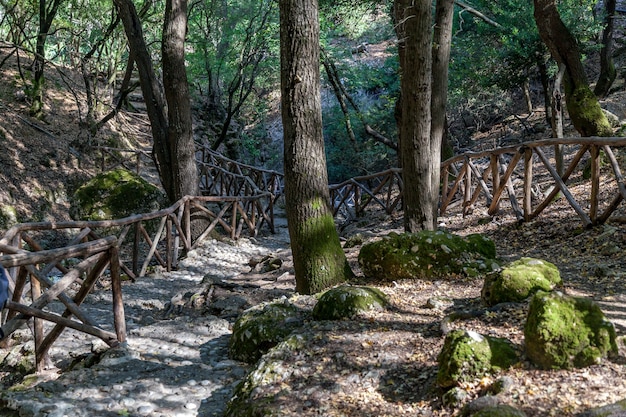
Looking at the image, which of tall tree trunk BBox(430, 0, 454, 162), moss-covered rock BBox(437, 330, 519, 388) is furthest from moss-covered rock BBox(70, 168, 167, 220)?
moss-covered rock BBox(437, 330, 519, 388)

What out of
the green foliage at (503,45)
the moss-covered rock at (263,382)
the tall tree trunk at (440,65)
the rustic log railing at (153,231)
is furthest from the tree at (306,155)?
the green foliage at (503,45)

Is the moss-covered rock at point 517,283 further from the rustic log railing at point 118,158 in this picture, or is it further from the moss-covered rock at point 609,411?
the rustic log railing at point 118,158

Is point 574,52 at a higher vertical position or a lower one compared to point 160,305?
higher

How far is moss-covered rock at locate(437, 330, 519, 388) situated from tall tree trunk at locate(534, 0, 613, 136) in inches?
293

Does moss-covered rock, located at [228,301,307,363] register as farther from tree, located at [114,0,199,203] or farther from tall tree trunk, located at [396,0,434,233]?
tree, located at [114,0,199,203]

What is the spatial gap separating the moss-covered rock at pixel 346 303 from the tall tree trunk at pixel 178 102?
20.1ft

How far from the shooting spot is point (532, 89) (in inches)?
805

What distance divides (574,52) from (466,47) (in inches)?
292

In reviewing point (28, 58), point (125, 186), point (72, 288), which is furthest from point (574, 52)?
point (28, 58)

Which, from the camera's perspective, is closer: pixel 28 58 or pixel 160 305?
pixel 160 305

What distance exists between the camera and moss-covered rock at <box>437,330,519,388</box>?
9.36ft

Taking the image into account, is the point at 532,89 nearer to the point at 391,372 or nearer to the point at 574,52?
the point at 574,52

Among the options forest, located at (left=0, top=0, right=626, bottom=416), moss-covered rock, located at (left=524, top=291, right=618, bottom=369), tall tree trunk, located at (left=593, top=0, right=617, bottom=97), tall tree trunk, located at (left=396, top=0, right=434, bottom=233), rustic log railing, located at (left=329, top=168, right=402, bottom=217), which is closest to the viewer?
moss-covered rock, located at (left=524, top=291, right=618, bottom=369)

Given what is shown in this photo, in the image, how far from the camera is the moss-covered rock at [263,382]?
3145 millimetres
